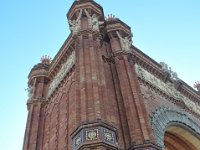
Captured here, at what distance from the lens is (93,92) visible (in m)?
9.54

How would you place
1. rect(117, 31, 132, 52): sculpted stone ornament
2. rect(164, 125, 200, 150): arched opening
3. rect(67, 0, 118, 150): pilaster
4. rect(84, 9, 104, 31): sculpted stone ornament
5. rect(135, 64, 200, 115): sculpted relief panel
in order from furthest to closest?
rect(135, 64, 200, 115): sculpted relief panel
rect(164, 125, 200, 150): arched opening
rect(117, 31, 132, 52): sculpted stone ornament
rect(84, 9, 104, 31): sculpted stone ornament
rect(67, 0, 118, 150): pilaster

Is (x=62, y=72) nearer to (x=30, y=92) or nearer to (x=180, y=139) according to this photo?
(x=30, y=92)

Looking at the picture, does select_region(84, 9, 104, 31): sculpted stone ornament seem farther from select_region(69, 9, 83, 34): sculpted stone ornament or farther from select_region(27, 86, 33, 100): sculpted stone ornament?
select_region(27, 86, 33, 100): sculpted stone ornament

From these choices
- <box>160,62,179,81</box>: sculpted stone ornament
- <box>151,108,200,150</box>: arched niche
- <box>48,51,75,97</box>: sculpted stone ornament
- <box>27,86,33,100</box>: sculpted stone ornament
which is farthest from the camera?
<box>160,62,179,81</box>: sculpted stone ornament

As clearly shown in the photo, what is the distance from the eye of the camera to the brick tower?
8984 millimetres

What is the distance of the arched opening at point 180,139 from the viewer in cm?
1350

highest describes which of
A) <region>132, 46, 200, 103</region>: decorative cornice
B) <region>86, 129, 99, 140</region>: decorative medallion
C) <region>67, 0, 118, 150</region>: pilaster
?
<region>132, 46, 200, 103</region>: decorative cornice

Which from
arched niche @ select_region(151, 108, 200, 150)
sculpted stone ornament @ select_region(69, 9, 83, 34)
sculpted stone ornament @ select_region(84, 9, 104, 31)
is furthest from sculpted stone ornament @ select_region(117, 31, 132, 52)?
arched niche @ select_region(151, 108, 200, 150)

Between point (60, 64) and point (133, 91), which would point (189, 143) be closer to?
point (133, 91)

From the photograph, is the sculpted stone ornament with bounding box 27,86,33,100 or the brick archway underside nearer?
the brick archway underside

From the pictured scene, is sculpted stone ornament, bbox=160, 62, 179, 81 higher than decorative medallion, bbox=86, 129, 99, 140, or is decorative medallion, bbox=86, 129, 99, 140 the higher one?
sculpted stone ornament, bbox=160, 62, 179, 81

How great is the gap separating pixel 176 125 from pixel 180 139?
52.6 inches

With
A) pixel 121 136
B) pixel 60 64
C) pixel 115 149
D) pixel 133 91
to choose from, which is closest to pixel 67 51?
pixel 60 64

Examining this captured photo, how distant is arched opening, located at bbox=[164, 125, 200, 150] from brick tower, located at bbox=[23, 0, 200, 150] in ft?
4.26
